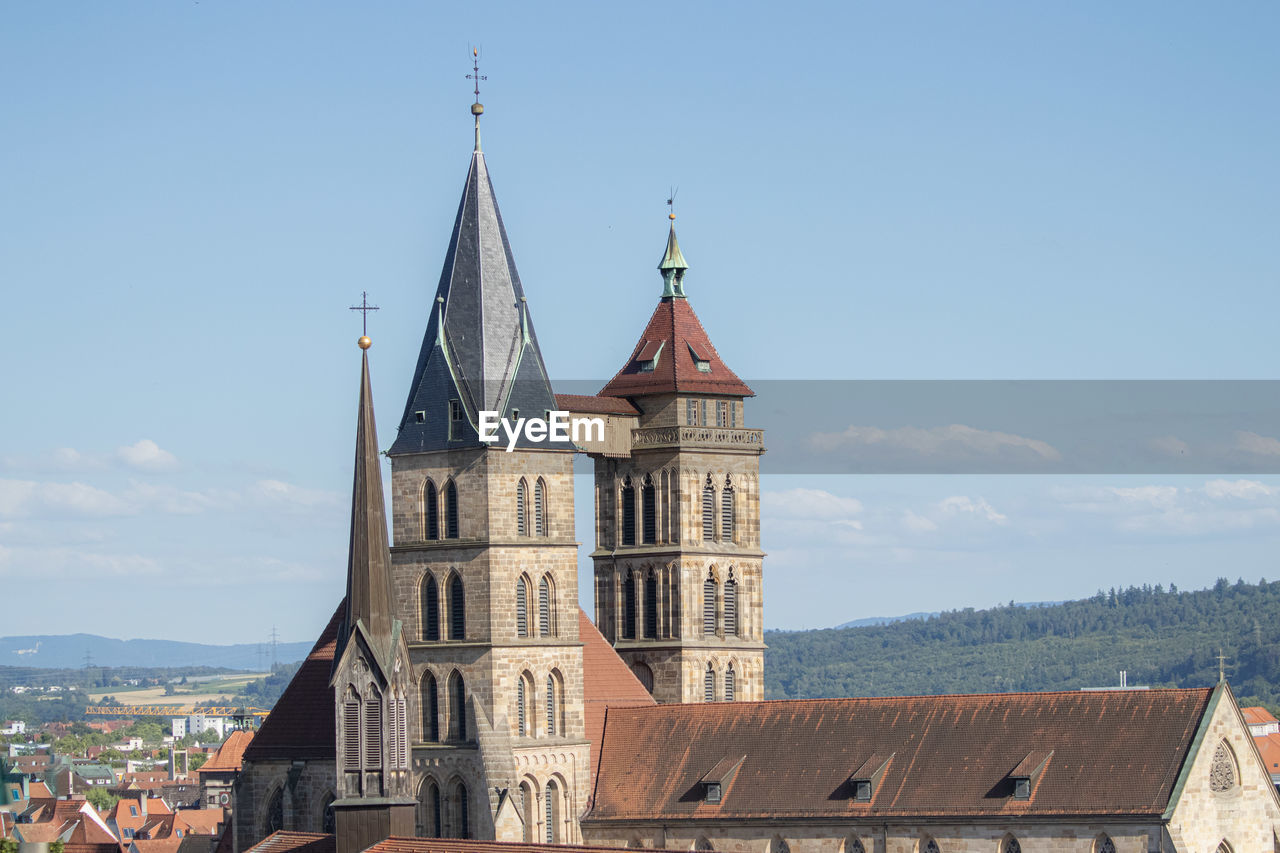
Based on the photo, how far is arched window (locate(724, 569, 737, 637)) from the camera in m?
96.2

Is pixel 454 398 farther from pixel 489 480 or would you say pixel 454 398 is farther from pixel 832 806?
pixel 832 806

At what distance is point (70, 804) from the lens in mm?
171375

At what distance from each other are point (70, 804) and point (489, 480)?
Result: 313 feet

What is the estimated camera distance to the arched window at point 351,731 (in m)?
73.7

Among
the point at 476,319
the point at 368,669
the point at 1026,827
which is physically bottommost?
the point at 1026,827

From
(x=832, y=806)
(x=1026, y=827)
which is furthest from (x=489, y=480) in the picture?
(x=1026, y=827)

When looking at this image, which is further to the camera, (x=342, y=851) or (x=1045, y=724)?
(x=1045, y=724)

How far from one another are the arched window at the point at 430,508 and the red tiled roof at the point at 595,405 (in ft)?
23.6

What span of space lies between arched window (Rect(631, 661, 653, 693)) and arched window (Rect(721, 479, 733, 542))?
5.79 meters

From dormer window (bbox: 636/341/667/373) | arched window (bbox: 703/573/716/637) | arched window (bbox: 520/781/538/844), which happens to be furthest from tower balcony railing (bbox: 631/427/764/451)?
arched window (bbox: 520/781/538/844)

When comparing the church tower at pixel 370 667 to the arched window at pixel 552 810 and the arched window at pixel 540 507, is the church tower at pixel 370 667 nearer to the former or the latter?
the arched window at pixel 552 810

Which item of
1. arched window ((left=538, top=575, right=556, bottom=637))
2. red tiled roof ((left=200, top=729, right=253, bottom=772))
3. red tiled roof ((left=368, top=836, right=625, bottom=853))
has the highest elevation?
arched window ((left=538, top=575, right=556, bottom=637))

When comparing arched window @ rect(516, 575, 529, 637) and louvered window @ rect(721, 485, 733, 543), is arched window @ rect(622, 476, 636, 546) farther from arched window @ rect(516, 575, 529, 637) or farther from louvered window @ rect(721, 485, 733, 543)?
arched window @ rect(516, 575, 529, 637)

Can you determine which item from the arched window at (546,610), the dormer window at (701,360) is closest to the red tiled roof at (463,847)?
the arched window at (546,610)
